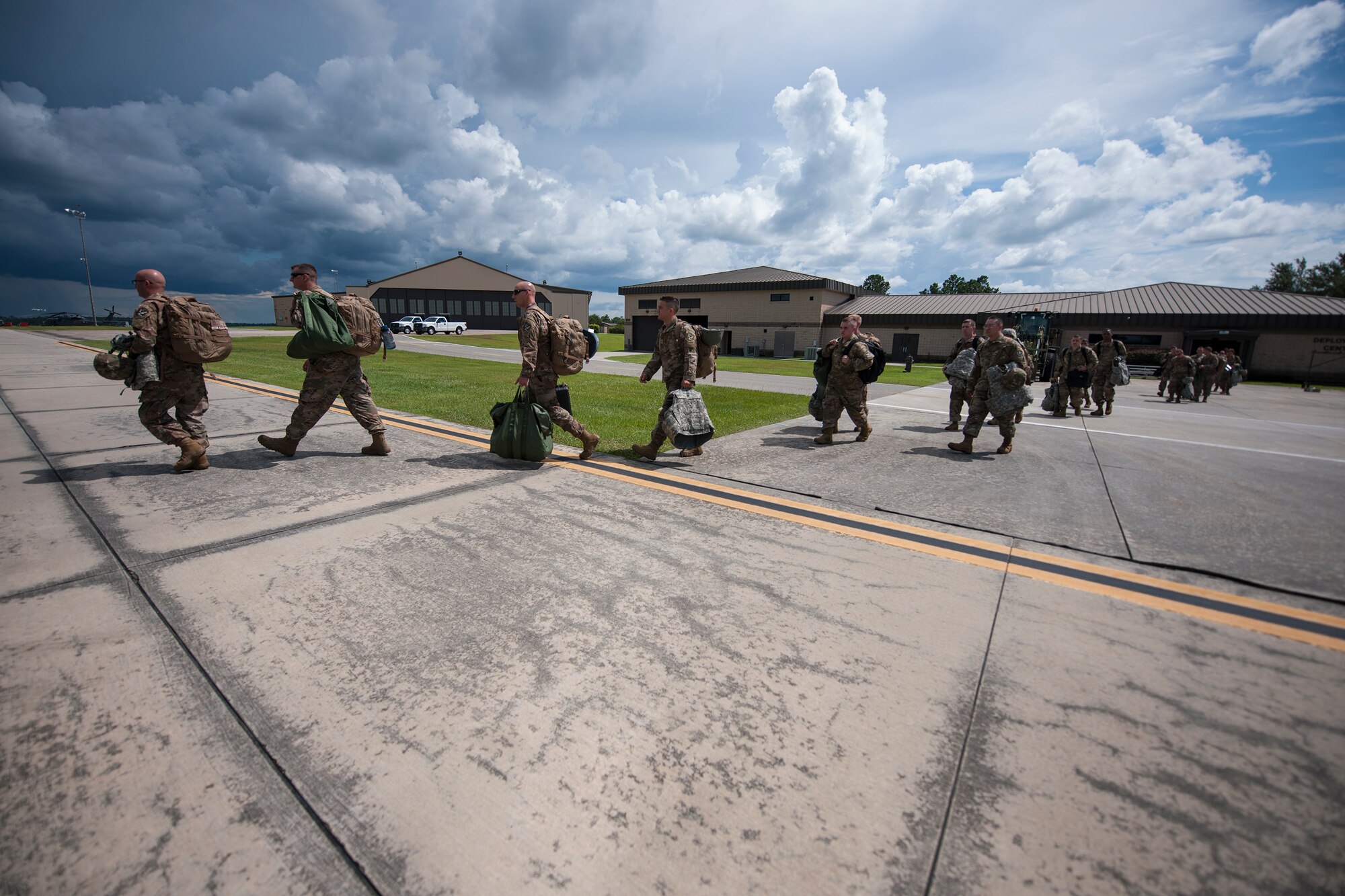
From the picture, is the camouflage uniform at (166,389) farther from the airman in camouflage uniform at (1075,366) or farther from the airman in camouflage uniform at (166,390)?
the airman in camouflage uniform at (1075,366)

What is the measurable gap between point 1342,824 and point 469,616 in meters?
3.19

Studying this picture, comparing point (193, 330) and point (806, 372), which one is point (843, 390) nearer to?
point (193, 330)

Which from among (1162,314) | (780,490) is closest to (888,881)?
(780,490)

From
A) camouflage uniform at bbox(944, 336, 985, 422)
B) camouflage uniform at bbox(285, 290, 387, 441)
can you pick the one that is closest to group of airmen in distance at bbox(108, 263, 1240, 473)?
camouflage uniform at bbox(285, 290, 387, 441)

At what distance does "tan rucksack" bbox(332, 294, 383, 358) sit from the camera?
5449 millimetres

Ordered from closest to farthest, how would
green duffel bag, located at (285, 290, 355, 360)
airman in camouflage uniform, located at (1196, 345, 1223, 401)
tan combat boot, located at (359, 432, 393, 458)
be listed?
green duffel bag, located at (285, 290, 355, 360) → tan combat boot, located at (359, 432, 393, 458) → airman in camouflage uniform, located at (1196, 345, 1223, 401)

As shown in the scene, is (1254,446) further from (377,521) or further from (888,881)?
(377,521)

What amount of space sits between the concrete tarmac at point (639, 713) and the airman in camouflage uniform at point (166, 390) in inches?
46.9

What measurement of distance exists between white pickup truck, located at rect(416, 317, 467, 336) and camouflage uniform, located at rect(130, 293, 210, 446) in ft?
146

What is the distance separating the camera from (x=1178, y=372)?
15320 mm

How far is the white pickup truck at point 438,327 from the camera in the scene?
47.3 meters

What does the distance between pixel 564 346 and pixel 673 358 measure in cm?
119

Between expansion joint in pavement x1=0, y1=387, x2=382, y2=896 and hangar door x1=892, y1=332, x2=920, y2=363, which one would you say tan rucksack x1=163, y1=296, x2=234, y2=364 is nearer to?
expansion joint in pavement x1=0, y1=387, x2=382, y2=896

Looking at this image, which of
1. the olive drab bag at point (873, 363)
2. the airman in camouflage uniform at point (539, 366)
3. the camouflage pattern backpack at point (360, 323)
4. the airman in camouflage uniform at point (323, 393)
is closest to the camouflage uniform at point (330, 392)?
the airman in camouflage uniform at point (323, 393)
